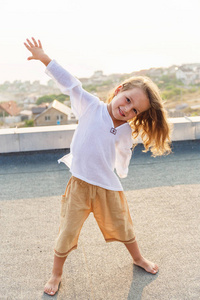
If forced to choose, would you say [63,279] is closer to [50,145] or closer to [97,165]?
[97,165]

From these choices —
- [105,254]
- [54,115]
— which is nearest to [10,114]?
[54,115]

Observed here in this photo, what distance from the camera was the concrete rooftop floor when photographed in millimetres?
1641

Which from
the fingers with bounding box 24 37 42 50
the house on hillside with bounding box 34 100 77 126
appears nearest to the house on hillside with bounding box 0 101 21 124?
the house on hillside with bounding box 34 100 77 126

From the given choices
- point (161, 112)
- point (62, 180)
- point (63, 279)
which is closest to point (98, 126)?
point (161, 112)

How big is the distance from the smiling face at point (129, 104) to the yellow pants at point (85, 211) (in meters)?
0.37

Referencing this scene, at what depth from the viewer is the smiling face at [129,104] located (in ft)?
5.23

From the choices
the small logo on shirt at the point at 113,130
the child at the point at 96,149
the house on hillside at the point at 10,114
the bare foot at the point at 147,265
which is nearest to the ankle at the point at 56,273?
the child at the point at 96,149

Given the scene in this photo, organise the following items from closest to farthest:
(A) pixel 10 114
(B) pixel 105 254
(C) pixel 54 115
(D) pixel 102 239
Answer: (B) pixel 105 254 → (D) pixel 102 239 → (C) pixel 54 115 → (A) pixel 10 114

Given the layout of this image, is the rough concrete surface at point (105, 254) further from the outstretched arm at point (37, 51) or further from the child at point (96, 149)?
the outstretched arm at point (37, 51)

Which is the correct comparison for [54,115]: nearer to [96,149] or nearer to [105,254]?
[105,254]

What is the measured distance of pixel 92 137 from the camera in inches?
62.3

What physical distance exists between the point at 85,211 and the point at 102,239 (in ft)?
1.64

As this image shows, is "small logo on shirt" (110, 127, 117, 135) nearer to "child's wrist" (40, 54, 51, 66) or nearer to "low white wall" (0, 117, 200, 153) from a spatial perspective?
"child's wrist" (40, 54, 51, 66)

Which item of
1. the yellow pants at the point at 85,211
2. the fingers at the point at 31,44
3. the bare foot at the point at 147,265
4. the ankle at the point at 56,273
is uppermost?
the fingers at the point at 31,44
